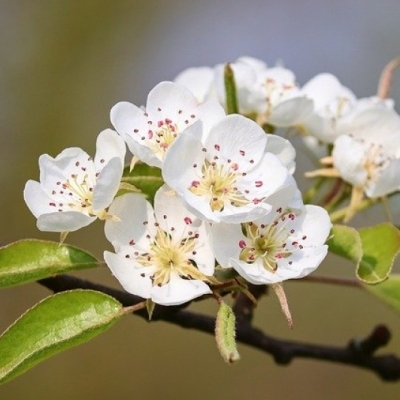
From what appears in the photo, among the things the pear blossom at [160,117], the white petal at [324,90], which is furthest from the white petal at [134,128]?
the white petal at [324,90]

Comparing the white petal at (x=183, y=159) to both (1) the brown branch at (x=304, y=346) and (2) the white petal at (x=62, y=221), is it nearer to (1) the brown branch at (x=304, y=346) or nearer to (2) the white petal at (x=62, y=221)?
(2) the white petal at (x=62, y=221)

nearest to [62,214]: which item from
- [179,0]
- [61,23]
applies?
[61,23]

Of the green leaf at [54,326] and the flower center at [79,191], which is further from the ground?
the flower center at [79,191]

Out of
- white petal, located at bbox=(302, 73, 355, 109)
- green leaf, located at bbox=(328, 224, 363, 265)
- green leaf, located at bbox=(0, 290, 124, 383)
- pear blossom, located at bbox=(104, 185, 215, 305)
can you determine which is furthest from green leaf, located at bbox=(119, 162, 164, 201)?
white petal, located at bbox=(302, 73, 355, 109)

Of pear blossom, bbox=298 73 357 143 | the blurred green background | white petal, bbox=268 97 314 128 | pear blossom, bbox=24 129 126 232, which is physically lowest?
the blurred green background

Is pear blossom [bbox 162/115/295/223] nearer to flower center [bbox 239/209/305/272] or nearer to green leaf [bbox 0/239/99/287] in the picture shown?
flower center [bbox 239/209/305/272]
